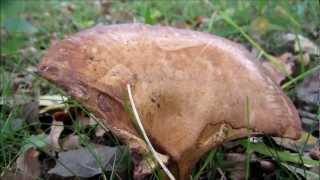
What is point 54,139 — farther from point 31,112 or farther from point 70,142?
point 31,112

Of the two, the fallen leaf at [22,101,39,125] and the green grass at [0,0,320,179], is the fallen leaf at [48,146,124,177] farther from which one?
the fallen leaf at [22,101,39,125]

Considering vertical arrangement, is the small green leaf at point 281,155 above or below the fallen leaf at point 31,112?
above

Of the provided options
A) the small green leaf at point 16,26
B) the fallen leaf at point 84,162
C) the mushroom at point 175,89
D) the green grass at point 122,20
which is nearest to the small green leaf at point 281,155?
the green grass at point 122,20

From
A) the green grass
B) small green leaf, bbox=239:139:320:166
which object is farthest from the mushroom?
small green leaf, bbox=239:139:320:166

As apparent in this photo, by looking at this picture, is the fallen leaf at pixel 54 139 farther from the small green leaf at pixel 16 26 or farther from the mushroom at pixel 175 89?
the small green leaf at pixel 16 26

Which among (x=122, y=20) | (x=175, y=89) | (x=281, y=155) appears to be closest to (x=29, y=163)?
(x=175, y=89)
